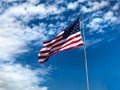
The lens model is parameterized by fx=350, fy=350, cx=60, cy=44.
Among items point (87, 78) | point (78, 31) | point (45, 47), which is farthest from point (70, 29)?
point (87, 78)

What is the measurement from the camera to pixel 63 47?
1342 inches

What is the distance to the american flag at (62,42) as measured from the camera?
34094mm

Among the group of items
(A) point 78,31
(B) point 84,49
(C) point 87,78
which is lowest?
(C) point 87,78

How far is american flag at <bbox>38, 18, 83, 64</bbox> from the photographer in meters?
34.1

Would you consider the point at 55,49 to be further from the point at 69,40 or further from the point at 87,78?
the point at 87,78

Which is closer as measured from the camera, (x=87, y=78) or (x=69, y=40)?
(x=87, y=78)

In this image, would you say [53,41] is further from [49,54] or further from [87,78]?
[87,78]

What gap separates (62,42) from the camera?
3444cm

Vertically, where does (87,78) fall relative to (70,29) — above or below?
below

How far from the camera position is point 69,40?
3438 cm

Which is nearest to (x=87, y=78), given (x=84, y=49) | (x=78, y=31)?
(x=84, y=49)

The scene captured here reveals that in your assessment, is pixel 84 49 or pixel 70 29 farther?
pixel 70 29

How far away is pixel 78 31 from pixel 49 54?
146 inches

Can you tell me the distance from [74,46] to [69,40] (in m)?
1.34
